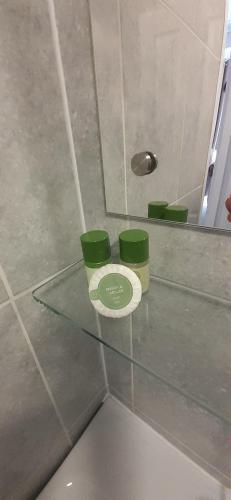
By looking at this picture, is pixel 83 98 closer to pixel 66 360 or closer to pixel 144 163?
pixel 144 163

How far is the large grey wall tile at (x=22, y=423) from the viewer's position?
373 mm

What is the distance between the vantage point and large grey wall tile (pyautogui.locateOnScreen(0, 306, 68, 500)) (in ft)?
1.22

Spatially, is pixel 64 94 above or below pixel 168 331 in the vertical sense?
above

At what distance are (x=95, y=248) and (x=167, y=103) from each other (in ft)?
0.87

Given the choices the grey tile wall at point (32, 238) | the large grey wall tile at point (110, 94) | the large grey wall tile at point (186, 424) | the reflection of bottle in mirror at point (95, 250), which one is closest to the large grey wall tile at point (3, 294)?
the grey tile wall at point (32, 238)

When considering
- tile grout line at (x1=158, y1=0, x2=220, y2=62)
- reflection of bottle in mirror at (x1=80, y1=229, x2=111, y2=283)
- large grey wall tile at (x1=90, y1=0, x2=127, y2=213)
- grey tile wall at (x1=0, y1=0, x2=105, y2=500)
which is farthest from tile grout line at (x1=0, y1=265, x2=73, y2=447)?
tile grout line at (x1=158, y1=0, x2=220, y2=62)

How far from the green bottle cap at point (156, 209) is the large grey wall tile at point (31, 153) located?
0.14m

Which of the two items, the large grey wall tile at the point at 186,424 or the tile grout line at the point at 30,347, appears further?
the large grey wall tile at the point at 186,424

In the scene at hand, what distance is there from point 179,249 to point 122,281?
0.13 m

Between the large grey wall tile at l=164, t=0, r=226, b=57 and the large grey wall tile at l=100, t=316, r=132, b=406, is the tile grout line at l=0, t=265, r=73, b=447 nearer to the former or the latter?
the large grey wall tile at l=100, t=316, r=132, b=406

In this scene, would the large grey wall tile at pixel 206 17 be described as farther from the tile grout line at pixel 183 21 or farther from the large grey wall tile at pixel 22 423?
the large grey wall tile at pixel 22 423

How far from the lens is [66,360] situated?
500 millimetres

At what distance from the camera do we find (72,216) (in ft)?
1.31

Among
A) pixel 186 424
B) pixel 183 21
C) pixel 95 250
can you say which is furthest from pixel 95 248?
pixel 186 424
